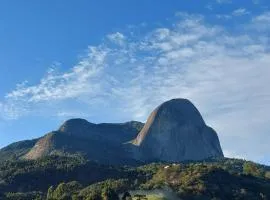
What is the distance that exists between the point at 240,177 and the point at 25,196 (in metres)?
68.9

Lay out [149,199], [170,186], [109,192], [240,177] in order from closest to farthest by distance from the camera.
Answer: [109,192] < [149,199] < [170,186] < [240,177]

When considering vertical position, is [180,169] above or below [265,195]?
above

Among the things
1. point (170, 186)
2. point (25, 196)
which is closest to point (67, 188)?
point (25, 196)

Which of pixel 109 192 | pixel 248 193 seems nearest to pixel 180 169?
pixel 248 193

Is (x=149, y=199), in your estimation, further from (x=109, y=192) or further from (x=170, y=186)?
(x=170, y=186)

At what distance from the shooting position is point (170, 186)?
15538 centimetres

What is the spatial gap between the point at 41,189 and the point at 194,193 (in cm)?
7332

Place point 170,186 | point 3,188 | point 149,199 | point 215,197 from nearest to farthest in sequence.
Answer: point 149,199 < point 215,197 < point 170,186 < point 3,188

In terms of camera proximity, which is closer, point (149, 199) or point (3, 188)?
point (149, 199)

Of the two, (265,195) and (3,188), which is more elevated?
(3,188)

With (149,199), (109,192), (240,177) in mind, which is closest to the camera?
(109,192)

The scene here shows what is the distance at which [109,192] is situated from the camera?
10519 cm

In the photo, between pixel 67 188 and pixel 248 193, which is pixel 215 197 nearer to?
pixel 248 193

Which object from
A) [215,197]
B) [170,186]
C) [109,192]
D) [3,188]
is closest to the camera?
[109,192]
